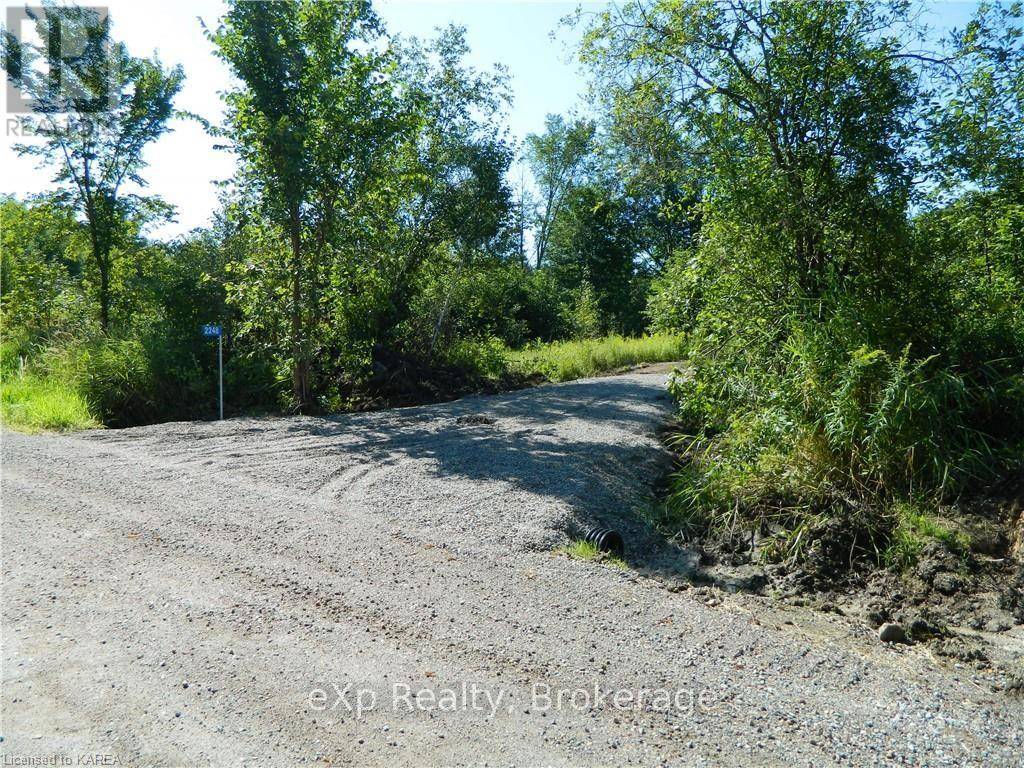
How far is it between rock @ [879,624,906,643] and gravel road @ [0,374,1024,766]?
7cm

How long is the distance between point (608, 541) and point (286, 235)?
763 cm

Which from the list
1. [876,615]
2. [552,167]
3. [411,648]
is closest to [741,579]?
[876,615]

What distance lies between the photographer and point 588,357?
1834 centimetres

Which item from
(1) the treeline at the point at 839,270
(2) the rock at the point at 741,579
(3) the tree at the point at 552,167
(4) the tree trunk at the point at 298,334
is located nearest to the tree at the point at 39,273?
(4) the tree trunk at the point at 298,334

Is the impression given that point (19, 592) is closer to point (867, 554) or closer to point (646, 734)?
point (646, 734)

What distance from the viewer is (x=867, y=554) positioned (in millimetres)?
5176

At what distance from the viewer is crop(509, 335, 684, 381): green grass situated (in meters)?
16.9

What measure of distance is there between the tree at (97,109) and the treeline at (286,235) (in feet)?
0.13

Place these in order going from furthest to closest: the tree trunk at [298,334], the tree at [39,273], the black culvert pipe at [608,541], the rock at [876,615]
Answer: the tree at [39,273]
the tree trunk at [298,334]
the black culvert pipe at [608,541]
the rock at [876,615]

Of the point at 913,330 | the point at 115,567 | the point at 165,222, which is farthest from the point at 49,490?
the point at 165,222

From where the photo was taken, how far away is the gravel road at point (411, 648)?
2760mm

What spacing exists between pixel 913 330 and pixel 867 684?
12.8 ft

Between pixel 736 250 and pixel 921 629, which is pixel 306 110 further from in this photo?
pixel 921 629

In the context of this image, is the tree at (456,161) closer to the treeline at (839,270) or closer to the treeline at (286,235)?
the treeline at (286,235)
